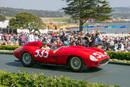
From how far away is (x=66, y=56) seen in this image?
34.3 ft

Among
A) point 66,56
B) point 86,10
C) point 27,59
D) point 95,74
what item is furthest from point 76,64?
point 86,10

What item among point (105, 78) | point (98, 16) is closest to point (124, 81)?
point (105, 78)

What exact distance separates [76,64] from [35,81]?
11.6 ft

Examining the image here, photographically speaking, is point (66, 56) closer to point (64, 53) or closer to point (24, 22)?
point (64, 53)

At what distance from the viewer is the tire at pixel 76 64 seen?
10.2m

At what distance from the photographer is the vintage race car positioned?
10.0 m

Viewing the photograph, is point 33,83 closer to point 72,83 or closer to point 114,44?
point 72,83

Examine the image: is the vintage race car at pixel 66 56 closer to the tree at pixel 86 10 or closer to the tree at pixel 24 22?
the tree at pixel 86 10

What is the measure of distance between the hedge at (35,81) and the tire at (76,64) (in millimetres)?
3034

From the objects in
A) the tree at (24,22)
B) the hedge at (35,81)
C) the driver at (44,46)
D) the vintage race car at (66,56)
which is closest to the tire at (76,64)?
the vintage race car at (66,56)

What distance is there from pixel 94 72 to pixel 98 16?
70.8 meters

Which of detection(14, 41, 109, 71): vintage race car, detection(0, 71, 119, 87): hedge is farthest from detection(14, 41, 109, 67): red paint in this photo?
detection(0, 71, 119, 87): hedge

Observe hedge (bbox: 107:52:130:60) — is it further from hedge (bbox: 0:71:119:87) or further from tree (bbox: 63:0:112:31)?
tree (bbox: 63:0:112:31)

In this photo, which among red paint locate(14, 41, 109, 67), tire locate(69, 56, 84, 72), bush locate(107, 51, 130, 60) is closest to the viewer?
red paint locate(14, 41, 109, 67)
